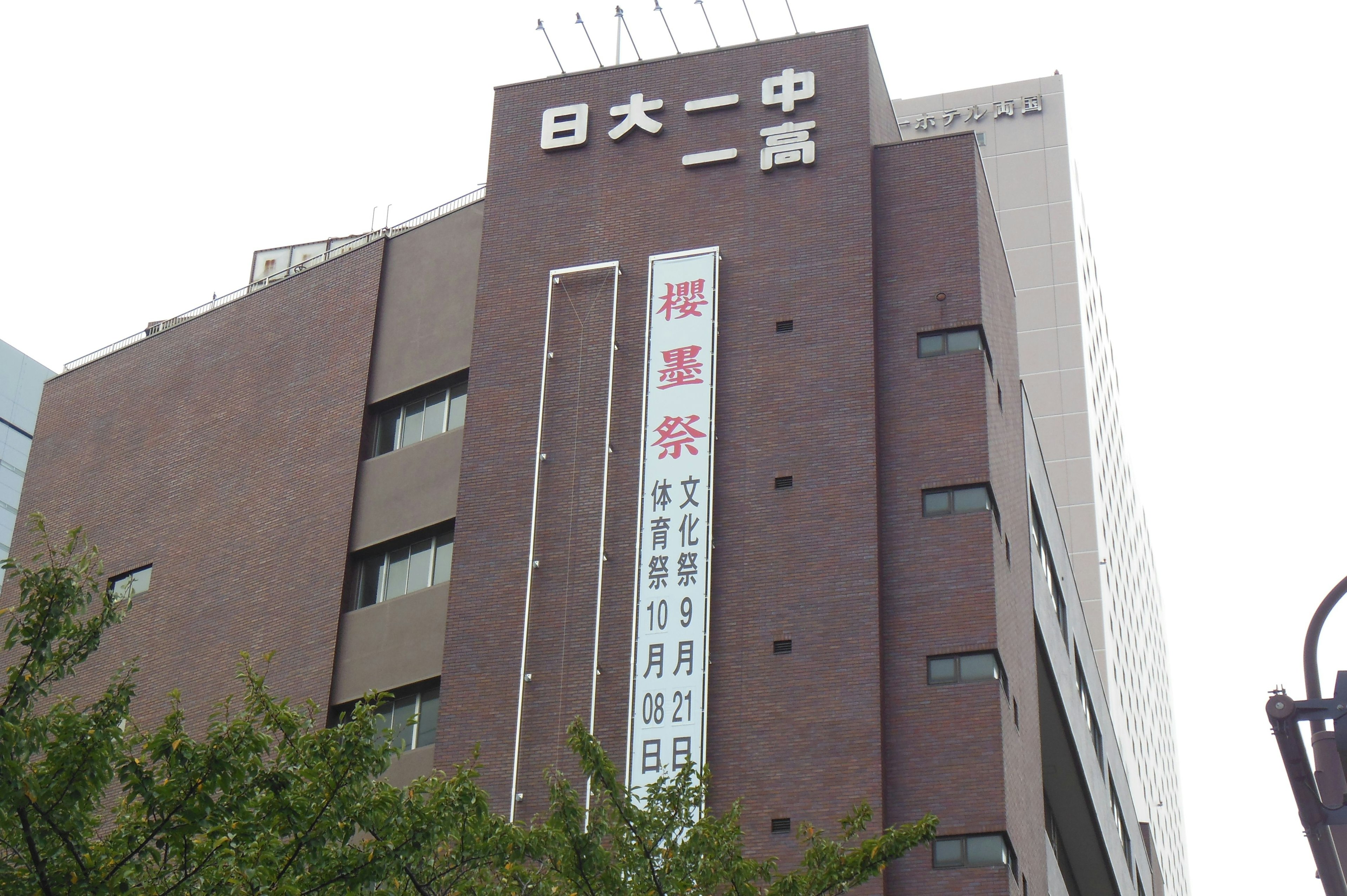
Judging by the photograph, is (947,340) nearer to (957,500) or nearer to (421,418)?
(957,500)

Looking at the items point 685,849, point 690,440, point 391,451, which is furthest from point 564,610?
point 685,849

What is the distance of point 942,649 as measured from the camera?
3575cm

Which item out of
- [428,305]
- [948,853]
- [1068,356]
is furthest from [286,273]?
[1068,356]

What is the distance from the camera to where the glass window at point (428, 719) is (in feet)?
129

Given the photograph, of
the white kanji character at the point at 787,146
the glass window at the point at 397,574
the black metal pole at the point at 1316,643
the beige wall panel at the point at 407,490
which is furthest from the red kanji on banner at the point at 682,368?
the black metal pole at the point at 1316,643

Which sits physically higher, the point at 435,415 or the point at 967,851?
the point at 435,415

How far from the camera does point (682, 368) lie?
130 feet

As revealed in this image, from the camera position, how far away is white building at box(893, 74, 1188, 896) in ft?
280

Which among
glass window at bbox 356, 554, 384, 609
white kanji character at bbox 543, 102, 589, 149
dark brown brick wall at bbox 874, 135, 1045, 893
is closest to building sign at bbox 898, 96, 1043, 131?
white kanji character at bbox 543, 102, 589, 149

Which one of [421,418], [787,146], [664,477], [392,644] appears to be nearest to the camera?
[664,477]

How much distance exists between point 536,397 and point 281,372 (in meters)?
10.3

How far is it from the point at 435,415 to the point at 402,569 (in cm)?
438

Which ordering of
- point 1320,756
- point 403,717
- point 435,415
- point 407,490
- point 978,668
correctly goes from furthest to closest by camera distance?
point 435,415 < point 407,490 < point 403,717 < point 978,668 < point 1320,756

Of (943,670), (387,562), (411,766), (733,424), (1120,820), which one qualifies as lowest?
(411,766)
